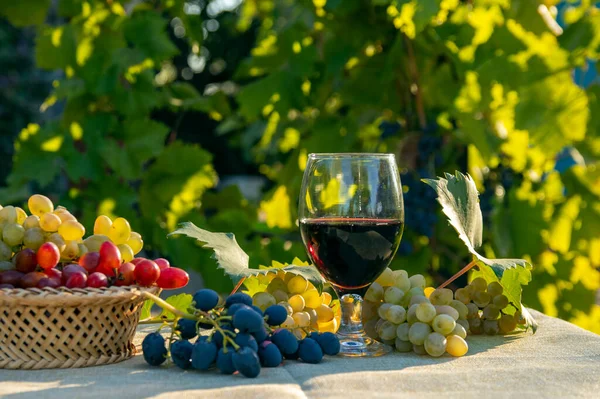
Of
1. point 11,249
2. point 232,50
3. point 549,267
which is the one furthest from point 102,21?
point 232,50

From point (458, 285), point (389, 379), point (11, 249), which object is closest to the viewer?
point (389, 379)

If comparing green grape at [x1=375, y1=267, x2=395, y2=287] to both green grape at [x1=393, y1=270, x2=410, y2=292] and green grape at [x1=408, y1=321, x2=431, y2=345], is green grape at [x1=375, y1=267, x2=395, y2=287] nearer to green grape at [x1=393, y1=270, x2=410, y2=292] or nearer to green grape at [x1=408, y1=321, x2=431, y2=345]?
green grape at [x1=393, y1=270, x2=410, y2=292]

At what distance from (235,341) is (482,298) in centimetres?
52

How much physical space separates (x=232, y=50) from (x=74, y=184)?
908 cm

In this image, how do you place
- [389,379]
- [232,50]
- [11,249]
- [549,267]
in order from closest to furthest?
[389,379]
[11,249]
[549,267]
[232,50]

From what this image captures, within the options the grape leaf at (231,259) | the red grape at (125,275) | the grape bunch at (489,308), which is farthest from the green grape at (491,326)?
the red grape at (125,275)

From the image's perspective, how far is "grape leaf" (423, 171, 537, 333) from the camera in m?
1.28

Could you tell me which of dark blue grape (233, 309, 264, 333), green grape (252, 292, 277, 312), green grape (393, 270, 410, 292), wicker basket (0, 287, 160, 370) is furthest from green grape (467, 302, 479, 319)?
wicker basket (0, 287, 160, 370)

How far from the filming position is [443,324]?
127 centimetres

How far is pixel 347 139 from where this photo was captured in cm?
300

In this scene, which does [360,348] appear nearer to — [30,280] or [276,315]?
[276,315]

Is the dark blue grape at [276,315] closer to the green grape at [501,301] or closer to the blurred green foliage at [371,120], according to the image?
the green grape at [501,301]

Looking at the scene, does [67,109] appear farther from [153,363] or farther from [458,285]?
[153,363]

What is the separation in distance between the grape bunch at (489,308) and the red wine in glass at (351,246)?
23cm
